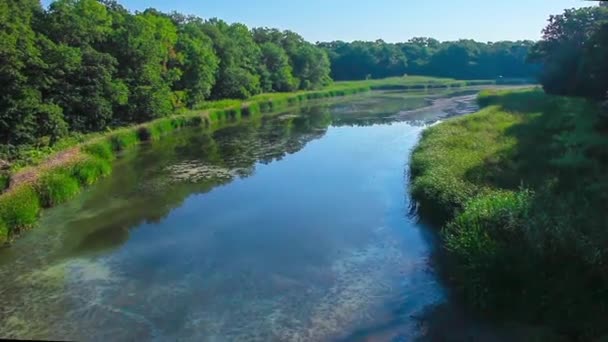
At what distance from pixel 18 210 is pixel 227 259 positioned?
6.62m

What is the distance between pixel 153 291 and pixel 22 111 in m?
16.4

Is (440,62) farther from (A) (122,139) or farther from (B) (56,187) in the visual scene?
(B) (56,187)

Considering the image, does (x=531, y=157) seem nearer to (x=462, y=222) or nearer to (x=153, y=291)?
(x=462, y=222)

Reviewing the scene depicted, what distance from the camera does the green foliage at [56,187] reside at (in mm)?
16844

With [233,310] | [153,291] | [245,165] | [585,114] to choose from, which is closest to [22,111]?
[245,165]

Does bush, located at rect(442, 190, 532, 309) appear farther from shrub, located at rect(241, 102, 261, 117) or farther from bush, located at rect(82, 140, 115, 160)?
shrub, located at rect(241, 102, 261, 117)

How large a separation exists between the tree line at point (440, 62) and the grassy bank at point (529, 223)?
90.0m

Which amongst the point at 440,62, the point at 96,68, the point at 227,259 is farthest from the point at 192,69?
the point at 440,62

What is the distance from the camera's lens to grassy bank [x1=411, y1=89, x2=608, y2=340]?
8.02 metres

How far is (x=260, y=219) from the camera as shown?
15836 mm

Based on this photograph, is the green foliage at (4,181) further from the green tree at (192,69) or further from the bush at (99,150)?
the green tree at (192,69)

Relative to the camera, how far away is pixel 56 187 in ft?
57.0

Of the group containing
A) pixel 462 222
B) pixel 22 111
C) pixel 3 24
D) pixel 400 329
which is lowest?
pixel 400 329

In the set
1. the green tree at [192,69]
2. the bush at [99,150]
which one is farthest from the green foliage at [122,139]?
the green tree at [192,69]
